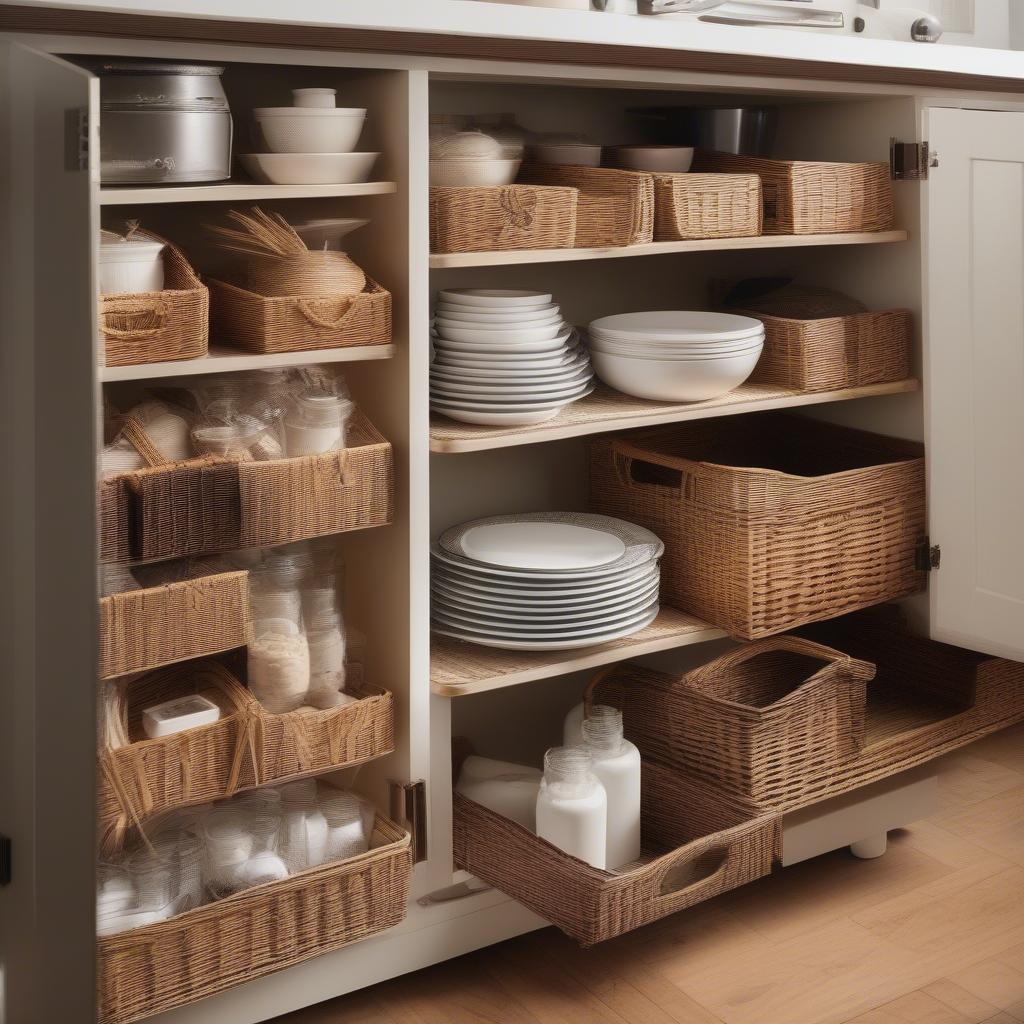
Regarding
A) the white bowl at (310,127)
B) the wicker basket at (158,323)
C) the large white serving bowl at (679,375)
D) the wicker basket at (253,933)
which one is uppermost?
the white bowl at (310,127)

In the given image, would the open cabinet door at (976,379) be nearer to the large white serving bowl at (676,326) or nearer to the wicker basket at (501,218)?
the large white serving bowl at (676,326)

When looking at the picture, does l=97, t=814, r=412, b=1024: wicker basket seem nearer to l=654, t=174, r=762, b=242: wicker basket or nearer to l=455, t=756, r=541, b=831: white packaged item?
l=455, t=756, r=541, b=831: white packaged item

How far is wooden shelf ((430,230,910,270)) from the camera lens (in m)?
1.87

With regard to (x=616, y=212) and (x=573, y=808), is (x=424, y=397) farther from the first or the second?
(x=573, y=808)

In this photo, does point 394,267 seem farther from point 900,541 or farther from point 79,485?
point 900,541

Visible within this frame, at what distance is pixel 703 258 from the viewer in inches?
103

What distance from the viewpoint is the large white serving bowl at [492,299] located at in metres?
1.98

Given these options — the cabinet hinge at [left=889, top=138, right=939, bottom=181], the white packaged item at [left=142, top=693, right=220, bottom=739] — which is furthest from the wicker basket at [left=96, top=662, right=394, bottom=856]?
the cabinet hinge at [left=889, top=138, right=939, bottom=181]

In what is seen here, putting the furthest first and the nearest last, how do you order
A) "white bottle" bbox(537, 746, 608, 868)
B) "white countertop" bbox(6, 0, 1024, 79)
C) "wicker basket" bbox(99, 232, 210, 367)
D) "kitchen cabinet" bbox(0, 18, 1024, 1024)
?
"white bottle" bbox(537, 746, 608, 868)
"wicker basket" bbox(99, 232, 210, 367)
"white countertop" bbox(6, 0, 1024, 79)
"kitchen cabinet" bbox(0, 18, 1024, 1024)

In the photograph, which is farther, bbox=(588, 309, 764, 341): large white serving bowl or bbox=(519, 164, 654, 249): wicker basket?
bbox=(588, 309, 764, 341): large white serving bowl

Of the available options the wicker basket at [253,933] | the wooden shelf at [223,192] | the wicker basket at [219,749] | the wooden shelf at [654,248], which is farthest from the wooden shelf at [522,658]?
the wooden shelf at [223,192]

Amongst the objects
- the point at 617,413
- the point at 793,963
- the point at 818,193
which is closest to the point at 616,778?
the point at 793,963

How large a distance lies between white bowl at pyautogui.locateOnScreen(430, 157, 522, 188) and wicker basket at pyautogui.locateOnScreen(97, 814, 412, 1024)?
916 millimetres

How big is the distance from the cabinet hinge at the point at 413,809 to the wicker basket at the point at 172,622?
35 centimetres
